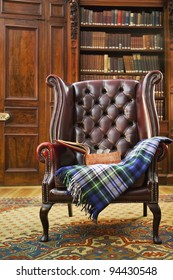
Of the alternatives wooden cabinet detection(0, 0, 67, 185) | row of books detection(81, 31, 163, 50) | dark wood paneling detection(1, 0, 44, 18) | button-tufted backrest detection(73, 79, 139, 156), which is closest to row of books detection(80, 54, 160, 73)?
row of books detection(81, 31, 163, 50)

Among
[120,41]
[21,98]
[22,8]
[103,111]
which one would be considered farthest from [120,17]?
[103,111]

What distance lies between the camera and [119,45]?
162 inches

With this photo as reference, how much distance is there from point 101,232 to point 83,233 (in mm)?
112

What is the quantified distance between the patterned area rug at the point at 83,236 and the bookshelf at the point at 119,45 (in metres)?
2.05

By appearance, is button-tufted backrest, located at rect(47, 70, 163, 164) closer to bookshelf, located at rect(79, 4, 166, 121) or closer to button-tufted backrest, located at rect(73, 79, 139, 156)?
button-tufted backrest, located at rect(73, 79, 139, 156)

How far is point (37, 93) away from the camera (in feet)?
13.3

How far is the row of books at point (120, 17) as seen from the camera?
160 inches

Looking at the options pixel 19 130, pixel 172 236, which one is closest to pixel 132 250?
pixel 172 236

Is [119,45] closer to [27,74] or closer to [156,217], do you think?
[27,74]

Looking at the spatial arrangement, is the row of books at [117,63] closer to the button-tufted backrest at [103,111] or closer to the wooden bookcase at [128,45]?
the wooden bookcase at [128,45]

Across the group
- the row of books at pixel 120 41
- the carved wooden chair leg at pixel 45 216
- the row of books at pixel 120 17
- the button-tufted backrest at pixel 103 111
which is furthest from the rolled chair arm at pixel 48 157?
the row of books at pixel 120 17

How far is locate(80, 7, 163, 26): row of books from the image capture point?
406 centimetres

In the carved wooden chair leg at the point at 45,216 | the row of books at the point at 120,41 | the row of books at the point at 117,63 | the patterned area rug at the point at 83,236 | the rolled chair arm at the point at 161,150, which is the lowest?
the patterned area rug at the point at 83,236

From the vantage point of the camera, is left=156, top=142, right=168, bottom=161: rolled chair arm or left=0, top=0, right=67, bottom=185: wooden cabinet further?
left=0, top=0, right=67, bottom=185: wooden cabinet
